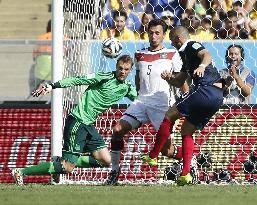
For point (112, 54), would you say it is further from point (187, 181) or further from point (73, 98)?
point (187, 181)

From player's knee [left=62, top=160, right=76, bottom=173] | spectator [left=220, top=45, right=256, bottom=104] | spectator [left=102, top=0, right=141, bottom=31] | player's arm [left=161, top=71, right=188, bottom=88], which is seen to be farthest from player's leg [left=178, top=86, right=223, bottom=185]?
spectator [left=102, top=0, right=141, bottom=31]

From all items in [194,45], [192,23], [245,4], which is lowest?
[194,45]

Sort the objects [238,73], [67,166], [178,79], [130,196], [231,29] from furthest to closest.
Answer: [231,29] < [238,73] < [67,166] < [178,79] < [130,196]

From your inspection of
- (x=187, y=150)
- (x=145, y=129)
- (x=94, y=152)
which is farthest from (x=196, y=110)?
(x=145, y=129)

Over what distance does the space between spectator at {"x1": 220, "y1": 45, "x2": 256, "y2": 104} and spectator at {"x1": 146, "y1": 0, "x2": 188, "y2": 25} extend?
1.12m

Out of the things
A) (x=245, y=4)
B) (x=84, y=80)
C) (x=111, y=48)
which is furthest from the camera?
(x=245, y=4)

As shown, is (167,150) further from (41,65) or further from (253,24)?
(253,24)

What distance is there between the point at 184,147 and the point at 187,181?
17.8 inches

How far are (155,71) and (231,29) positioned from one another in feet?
7.37

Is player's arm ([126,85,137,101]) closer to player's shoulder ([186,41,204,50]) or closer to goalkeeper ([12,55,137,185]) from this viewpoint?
goalkeeper ([12,55,137,185])

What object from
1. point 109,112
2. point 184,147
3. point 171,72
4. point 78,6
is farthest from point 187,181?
point 78,6

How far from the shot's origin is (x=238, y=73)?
47.8ft

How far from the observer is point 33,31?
19781 mm

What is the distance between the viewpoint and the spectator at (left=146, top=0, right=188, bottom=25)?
15.4 meters
